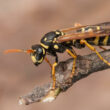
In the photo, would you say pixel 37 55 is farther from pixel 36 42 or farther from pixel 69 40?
pixel 36 42

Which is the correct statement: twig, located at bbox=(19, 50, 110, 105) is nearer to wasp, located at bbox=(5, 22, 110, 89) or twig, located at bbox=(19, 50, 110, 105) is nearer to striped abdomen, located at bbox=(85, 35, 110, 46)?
wasp, located at bbox=(5, 22, 110, 89)

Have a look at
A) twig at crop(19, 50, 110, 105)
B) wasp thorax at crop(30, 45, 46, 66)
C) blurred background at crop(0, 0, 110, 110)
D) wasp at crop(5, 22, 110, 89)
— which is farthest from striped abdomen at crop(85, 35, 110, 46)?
blurred background at crop(0, 0, 110, 110)

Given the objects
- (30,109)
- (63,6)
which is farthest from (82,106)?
(63,6)

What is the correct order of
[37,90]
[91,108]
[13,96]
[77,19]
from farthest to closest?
[77,19], [13,96], [91,108], [37,90]

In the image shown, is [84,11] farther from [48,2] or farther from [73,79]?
[73,79]

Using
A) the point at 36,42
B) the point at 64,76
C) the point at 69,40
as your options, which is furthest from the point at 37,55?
the point at 36,42

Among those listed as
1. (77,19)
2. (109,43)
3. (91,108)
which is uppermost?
(109,43)

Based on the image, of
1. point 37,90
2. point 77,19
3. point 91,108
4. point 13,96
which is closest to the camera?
point 37,90
